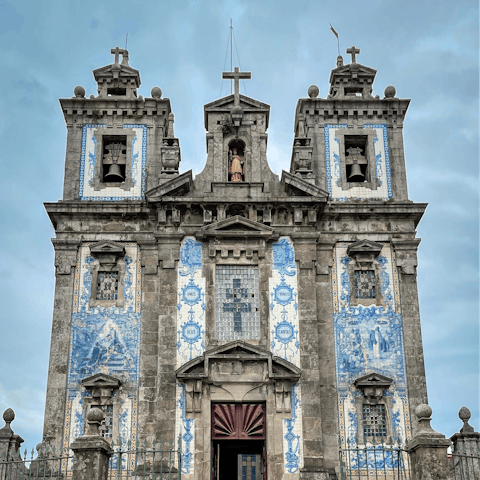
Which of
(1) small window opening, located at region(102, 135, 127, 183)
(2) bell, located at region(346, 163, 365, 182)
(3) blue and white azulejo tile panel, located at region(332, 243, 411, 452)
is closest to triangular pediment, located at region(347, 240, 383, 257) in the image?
(3) blue and white azulejo tile panel, located at region(332, 243, 411, 452)

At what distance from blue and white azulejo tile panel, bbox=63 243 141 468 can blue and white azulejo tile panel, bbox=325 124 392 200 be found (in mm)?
6736

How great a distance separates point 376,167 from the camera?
1040 inches

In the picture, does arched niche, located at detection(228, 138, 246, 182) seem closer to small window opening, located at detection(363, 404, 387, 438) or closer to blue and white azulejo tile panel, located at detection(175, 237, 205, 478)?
blue and white azulejo tile panel, located at detection(175, 237, 205, 478)

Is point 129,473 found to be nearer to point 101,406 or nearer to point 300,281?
point 101,406

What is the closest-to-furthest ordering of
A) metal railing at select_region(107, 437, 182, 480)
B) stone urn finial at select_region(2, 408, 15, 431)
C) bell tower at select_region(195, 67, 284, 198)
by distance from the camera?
stone urn finial at select_region(2, 408, 15, 431) → metal railing at select_region(107, 437, 182, 480) → bell tower at select_region(195, 67, 284, 198)

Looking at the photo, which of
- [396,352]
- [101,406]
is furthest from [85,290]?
[396,352]

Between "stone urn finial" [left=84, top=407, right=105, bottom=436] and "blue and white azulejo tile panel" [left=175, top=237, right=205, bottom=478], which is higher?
"blue and white azulejo tile panel" [left=175, top=237, right=205, bottom=478]

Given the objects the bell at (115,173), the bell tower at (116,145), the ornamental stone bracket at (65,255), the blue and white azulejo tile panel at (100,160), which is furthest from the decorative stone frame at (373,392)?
the bell at (115,173)

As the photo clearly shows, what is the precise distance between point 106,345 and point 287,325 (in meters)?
5.29

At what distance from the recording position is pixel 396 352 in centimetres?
2372

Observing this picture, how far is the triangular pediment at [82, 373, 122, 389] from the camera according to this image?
22.8 m

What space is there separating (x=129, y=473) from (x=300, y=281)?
7.32 meters

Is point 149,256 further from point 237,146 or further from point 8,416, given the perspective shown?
point 8,416

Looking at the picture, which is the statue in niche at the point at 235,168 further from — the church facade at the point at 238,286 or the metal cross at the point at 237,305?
the metal cross at the point at 237,305
